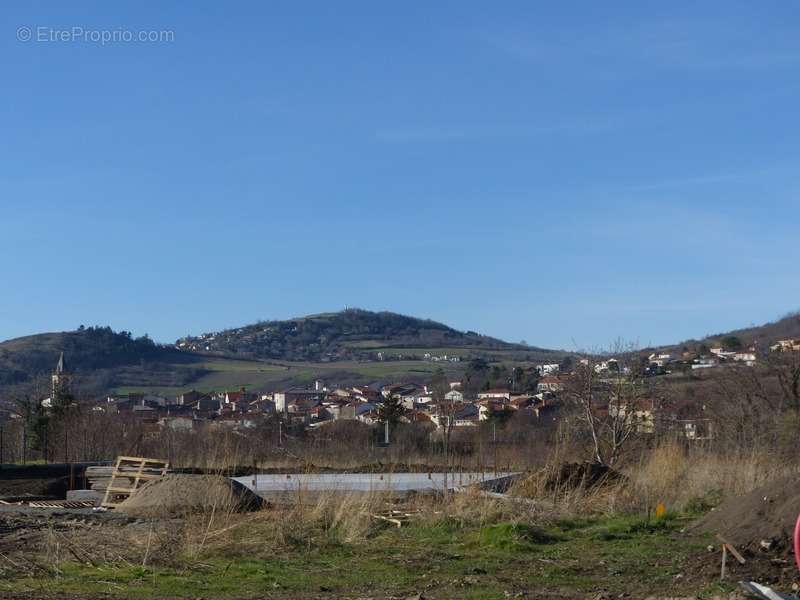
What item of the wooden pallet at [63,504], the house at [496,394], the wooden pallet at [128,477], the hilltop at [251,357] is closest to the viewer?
the wooden pallet at [128,477]

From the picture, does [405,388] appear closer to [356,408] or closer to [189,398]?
[189,398]

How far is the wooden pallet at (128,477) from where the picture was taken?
23.8m

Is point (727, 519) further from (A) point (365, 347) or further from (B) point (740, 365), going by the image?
(A) point (365, 347)

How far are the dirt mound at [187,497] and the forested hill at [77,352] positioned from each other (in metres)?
108

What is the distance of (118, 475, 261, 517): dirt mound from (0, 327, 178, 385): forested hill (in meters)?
108

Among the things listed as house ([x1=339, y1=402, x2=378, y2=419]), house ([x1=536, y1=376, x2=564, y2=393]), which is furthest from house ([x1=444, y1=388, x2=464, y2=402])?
house ([x1=339, y1=402, x2=378, y2=419])

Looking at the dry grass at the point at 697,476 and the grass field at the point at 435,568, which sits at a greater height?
the dry grass at the point at 697,476

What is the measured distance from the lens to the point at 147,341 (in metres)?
156

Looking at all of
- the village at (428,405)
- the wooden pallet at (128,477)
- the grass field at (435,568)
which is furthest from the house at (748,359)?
the grass field at (435,568)

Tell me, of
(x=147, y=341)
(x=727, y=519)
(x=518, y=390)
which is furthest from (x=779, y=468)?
(x=147, y=341)

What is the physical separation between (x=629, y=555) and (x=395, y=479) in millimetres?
16052

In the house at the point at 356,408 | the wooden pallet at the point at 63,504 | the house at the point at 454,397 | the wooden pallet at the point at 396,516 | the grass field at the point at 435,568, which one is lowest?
the wooden pallet at the point at 63,504

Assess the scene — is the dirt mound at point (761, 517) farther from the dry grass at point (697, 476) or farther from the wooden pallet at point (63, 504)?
the wooden pallet at point (63, 504)

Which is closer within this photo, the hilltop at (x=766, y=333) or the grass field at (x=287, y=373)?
the hilltop at (x=766, y=333)
